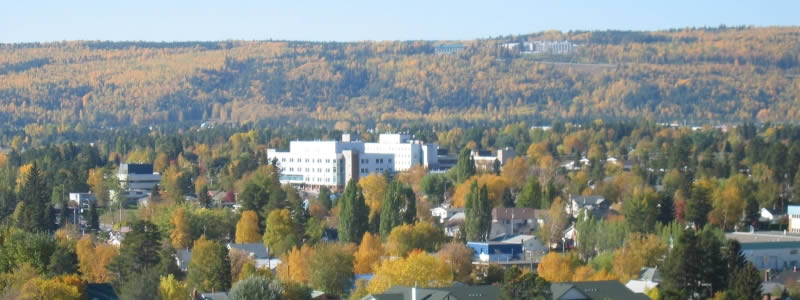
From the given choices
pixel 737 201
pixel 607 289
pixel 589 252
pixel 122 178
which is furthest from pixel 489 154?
pixel 607 289

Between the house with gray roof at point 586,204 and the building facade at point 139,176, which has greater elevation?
the house with gray roof at point 586,204

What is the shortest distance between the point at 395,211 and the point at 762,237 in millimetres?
12245

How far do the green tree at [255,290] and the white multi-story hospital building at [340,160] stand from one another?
5395 cm

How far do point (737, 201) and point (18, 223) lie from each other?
85.4 feet

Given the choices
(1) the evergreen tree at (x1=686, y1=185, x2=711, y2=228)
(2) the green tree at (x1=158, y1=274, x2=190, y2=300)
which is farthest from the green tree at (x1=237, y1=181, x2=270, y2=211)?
(2) the green tree at (x1=158, y1=274, x2=190, y2=300)

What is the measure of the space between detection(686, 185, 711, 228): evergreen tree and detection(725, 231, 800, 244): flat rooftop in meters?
2.15

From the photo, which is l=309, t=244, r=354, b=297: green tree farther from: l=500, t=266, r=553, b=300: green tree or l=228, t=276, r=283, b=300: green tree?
l=500, t=266, r=553, b=300: green tree

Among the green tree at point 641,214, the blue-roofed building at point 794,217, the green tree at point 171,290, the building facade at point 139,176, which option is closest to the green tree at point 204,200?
the building facade at point 139,176

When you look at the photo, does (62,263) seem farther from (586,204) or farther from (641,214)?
(586,204)

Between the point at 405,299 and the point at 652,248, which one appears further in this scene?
the point at 652,248

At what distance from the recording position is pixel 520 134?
134 metres

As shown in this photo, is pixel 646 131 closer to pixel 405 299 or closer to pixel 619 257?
pixel 619 257

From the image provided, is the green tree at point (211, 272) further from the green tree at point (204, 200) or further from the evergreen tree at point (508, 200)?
the evergreen tree at point (508, 200)

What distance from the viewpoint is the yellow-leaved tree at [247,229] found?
6212cm
